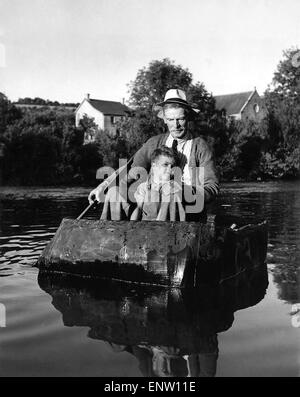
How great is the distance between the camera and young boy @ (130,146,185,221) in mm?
5152

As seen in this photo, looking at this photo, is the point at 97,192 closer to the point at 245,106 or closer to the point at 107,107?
the point at 245,106

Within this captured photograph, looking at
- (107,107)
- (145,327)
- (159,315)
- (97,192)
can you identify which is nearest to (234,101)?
(107,107)

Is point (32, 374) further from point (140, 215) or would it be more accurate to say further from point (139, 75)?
point (139, 75)

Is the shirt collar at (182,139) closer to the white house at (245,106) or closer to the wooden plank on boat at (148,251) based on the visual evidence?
the wooden plank on boat at (148,251)

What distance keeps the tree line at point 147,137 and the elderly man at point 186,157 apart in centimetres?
3182

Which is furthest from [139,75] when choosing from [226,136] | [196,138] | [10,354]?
[10,354]

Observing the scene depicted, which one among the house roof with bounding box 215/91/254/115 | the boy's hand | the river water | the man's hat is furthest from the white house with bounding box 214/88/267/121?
the boy's hand

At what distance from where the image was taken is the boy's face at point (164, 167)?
5.21 metres

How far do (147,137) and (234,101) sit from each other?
26484 mm

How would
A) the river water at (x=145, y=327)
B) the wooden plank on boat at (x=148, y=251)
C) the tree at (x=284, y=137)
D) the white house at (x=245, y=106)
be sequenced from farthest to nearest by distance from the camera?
the white house at (x=245, y=106), the tree at (x=284, y=137), the wooden plank on boat at (x=148, y=251), the river water at (x=145, y=327)


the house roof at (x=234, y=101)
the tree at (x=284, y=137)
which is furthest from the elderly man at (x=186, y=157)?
the house roof at (x=234, y=101)

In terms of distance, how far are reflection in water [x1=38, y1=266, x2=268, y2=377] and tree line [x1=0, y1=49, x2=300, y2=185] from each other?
32809 mm

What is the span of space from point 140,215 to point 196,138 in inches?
40.7

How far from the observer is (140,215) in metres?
5.65
